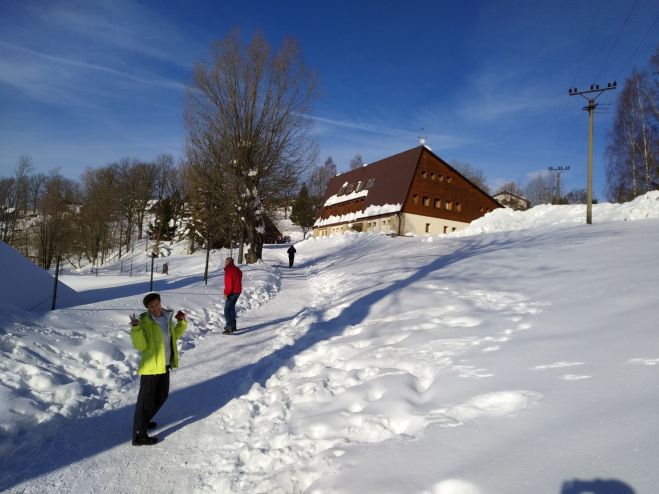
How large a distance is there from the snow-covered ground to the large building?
32109 millimetres

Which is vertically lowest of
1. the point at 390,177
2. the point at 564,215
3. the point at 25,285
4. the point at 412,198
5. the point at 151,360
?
the point at 151,360

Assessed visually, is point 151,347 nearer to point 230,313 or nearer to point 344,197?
point 230,313

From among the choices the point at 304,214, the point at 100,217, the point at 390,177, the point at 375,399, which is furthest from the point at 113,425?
the point at 304,214

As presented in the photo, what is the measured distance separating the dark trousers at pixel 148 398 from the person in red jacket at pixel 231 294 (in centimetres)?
433

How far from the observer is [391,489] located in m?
2.94

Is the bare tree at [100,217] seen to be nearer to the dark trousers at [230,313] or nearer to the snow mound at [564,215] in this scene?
the snow mound at [564,215]

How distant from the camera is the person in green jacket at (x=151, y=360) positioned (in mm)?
4125

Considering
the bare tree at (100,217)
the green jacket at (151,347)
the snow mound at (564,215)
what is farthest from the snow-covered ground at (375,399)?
the bare tree at (100,217)

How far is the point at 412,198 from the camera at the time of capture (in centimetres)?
4172

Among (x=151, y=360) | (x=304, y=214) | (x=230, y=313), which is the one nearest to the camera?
(x=151, y=360)

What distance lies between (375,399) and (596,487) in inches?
96.1

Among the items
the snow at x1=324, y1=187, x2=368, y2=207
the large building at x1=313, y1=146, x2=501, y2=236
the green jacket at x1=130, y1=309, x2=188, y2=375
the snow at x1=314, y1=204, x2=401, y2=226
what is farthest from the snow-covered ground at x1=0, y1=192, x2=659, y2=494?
the snow at x1=324, y1=187, x2=368, y2=207

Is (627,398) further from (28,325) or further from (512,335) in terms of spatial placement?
(28,325)

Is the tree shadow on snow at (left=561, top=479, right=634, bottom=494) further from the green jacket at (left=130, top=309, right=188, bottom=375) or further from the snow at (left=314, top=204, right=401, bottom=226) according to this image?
the snow at (left=314, top=204, right=401, bottom=226)
